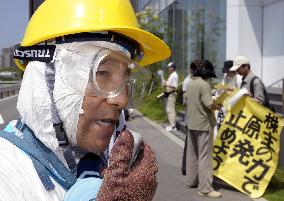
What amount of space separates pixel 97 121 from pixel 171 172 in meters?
7.56

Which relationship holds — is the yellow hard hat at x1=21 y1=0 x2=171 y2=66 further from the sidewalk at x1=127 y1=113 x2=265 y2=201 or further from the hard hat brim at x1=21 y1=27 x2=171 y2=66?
the sidewalk at x1=127 y1=113 x2=265 y2=201

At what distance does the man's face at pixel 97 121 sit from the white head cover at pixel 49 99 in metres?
0.02

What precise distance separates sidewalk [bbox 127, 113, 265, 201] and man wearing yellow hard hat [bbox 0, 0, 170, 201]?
565 cm

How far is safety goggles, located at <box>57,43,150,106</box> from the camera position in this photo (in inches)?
61.1

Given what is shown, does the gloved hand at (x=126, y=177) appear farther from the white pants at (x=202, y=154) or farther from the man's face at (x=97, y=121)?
Answer: the white pants at (x=202, y=154)

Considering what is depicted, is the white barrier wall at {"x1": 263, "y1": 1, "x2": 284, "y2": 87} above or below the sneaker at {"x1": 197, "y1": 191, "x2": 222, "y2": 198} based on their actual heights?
above

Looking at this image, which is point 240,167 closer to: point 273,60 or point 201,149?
point 201,149

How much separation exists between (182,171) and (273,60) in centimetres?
850

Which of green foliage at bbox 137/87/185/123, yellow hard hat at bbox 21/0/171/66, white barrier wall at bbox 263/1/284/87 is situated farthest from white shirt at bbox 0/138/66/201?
green foliage at bbox 137/87/185/123

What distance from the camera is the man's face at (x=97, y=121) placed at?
5.05 ft

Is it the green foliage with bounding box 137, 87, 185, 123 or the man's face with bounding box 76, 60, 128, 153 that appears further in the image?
the green foliage with bounding box 137, 87, 185, 123

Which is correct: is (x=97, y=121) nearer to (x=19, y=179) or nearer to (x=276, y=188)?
(x=19, y=179)

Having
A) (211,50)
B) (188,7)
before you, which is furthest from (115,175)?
(188,7)

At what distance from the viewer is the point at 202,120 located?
7262mm
